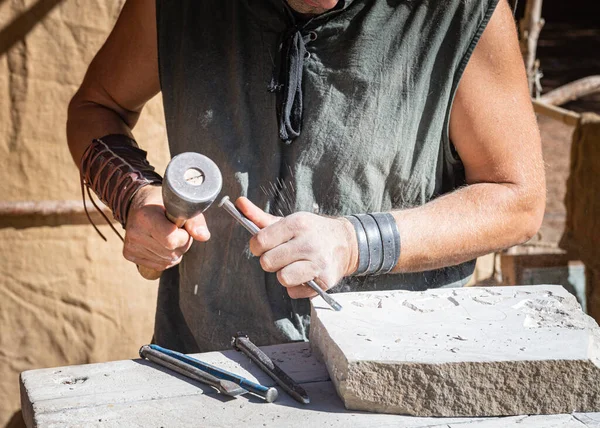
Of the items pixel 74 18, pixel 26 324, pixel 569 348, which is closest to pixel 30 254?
pixel 26 324

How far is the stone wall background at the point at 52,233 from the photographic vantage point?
3.30 meters

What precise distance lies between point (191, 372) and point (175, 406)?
120mm

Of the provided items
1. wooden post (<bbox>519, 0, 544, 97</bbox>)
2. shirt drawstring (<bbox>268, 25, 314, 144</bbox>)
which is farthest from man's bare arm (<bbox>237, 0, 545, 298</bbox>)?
wooden post (<bbox>519, 0, 544, 97</bbox>)

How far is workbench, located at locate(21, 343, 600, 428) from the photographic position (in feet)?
4.73

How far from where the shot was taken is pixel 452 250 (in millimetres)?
1950

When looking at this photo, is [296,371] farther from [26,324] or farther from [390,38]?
[26,324]

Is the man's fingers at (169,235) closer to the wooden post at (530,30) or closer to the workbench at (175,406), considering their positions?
the workbench at (175,406)

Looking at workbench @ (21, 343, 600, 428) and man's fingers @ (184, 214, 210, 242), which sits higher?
man's fingers @ (184, 214, 210, 242)

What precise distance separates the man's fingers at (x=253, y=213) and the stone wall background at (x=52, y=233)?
186cm

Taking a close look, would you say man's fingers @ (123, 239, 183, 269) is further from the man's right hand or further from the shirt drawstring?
the shirt drawstring

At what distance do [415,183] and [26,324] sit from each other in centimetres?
220

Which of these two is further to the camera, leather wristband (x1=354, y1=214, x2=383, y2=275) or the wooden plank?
the wooden plank

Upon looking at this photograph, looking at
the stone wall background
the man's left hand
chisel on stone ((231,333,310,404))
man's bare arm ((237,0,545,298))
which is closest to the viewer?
chisel on stone ((231,333,310,404))

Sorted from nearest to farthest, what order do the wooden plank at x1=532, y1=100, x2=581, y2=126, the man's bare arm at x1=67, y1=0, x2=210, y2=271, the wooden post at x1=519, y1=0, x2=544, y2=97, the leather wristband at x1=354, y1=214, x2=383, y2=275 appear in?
1. the leather wristband at x1=354, y1=214, x2=383, y2=275
2. the man's bare arm at x1=67, y1=0, x2=210, y2=271
3. the wooden plank at x1=532, y1=100, x2=581, y2=126
4. the wooden post at x1=519, y1=0, x2=544, y2=97
